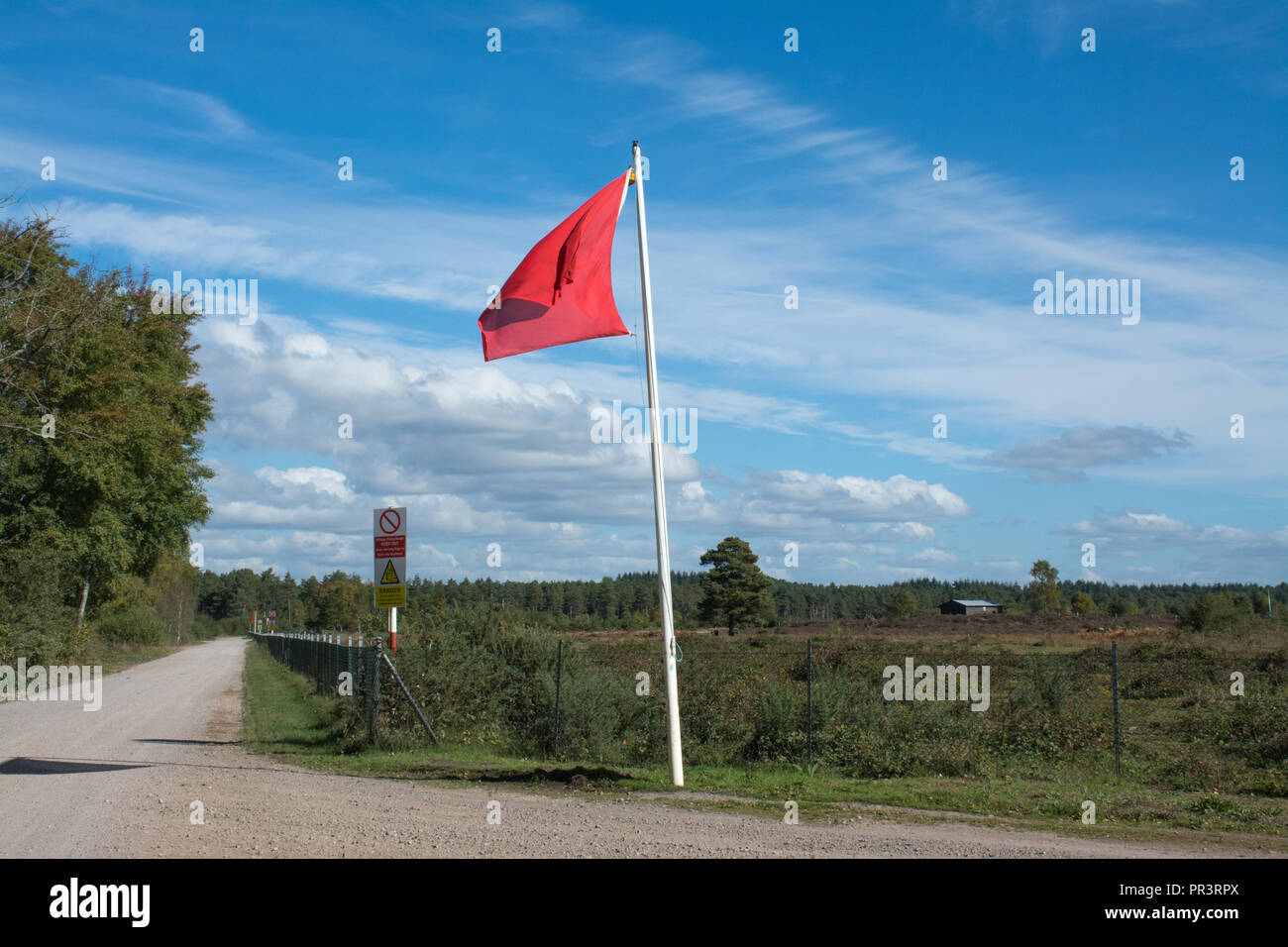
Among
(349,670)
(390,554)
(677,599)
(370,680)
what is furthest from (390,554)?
(677,599)

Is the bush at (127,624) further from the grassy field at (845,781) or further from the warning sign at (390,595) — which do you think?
the warning sign at (390,595)

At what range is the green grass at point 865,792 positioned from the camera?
10.1m

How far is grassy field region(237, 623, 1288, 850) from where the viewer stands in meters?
10.4

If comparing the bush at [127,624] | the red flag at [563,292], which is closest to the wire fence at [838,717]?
the red flag at [563,292]

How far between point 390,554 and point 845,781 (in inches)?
306

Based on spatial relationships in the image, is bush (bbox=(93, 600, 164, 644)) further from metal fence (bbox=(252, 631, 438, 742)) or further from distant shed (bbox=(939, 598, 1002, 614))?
distant shed (bbox=(939, 598, 1002, 614))

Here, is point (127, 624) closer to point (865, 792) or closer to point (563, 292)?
point (563, 292)

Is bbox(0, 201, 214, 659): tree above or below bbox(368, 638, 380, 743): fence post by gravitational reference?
above

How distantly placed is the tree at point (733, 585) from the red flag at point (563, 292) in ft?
196

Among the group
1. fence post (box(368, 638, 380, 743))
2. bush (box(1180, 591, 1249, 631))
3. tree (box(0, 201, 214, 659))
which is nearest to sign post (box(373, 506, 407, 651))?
fence post (box(368, 638, 380, 743))

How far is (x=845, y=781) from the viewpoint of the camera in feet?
42.0

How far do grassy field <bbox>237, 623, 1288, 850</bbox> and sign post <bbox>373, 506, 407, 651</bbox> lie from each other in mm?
1334
